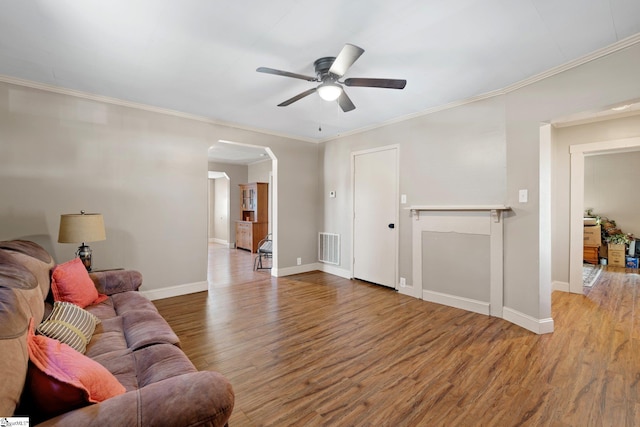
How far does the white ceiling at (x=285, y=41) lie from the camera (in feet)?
6.13

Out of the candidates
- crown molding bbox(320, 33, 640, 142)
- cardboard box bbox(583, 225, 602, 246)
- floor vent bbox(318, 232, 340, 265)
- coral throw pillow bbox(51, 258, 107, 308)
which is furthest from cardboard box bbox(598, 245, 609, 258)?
coral throw pillow bbox(51, 258, 107, 308)

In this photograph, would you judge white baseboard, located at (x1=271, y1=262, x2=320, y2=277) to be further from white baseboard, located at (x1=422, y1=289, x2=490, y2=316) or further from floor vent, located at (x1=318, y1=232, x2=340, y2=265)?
white baseboard, located at (x1=422, y1=289, x2=490, y2=316)

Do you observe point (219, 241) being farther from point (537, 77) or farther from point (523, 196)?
point (537, 77)

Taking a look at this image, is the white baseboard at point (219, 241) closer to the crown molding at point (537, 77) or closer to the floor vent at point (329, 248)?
the floor vent at point (329, 248)

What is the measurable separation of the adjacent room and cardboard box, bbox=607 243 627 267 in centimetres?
89

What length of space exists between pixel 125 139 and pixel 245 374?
3174 mm

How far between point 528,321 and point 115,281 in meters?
4.09

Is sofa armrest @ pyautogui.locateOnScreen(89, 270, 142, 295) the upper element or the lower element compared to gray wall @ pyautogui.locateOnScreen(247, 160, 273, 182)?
lower

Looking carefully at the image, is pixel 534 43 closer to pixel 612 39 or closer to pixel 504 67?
pixel 504 67

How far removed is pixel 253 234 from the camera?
7.66 m

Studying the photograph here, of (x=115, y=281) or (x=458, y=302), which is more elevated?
(x=115, y=281)

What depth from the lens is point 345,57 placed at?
6.69 ft

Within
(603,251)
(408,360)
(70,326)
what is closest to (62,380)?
(70,326)

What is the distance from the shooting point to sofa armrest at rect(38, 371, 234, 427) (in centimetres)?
91
